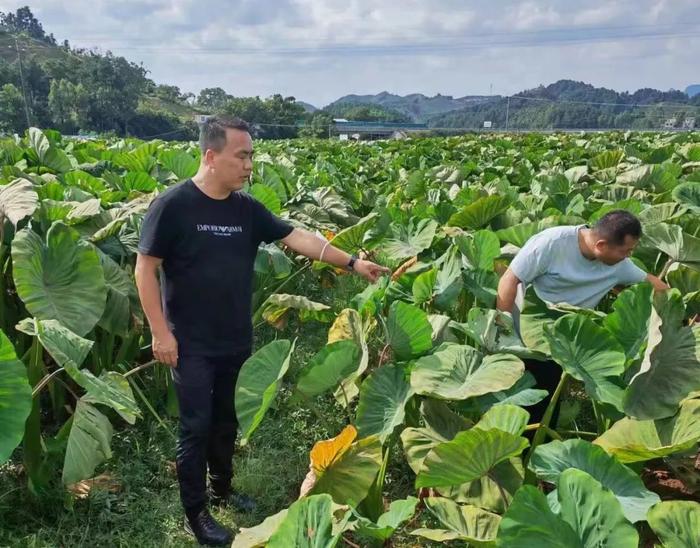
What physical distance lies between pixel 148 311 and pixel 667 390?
5.17 feet

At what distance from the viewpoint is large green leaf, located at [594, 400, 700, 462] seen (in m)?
1.72

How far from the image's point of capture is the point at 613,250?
2.42 metres

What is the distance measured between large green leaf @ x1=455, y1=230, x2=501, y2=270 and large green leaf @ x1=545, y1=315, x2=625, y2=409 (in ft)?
2.98

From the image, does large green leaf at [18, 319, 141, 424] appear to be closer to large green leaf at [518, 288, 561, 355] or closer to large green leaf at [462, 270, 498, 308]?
large green leaf at [518, 288, 561, 355]

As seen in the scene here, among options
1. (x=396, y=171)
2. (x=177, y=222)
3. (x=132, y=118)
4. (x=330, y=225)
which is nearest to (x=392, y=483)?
(x=177, y=222)

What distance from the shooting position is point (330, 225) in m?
4.56

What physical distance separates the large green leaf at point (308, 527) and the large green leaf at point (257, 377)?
577 mm

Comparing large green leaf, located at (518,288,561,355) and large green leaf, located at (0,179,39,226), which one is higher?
large green leaf, located at (0,179,39,226)

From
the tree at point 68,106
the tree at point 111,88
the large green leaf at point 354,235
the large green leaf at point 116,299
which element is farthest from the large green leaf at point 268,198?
the tree at point 111,88

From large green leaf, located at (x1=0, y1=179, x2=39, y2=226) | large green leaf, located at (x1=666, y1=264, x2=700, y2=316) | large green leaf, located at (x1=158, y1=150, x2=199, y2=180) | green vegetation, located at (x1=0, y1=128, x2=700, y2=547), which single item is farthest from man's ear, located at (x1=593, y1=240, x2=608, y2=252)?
large green leaf, located at (x1=158, y1=150, x2=199, y2=180)

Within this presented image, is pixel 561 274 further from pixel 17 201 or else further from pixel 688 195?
pixel 17 201

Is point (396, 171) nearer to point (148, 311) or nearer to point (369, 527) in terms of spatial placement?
point (148, 311)

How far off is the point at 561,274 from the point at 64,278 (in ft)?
6.08

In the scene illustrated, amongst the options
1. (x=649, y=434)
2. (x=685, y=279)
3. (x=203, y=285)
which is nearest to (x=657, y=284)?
(x=685, y=279)
